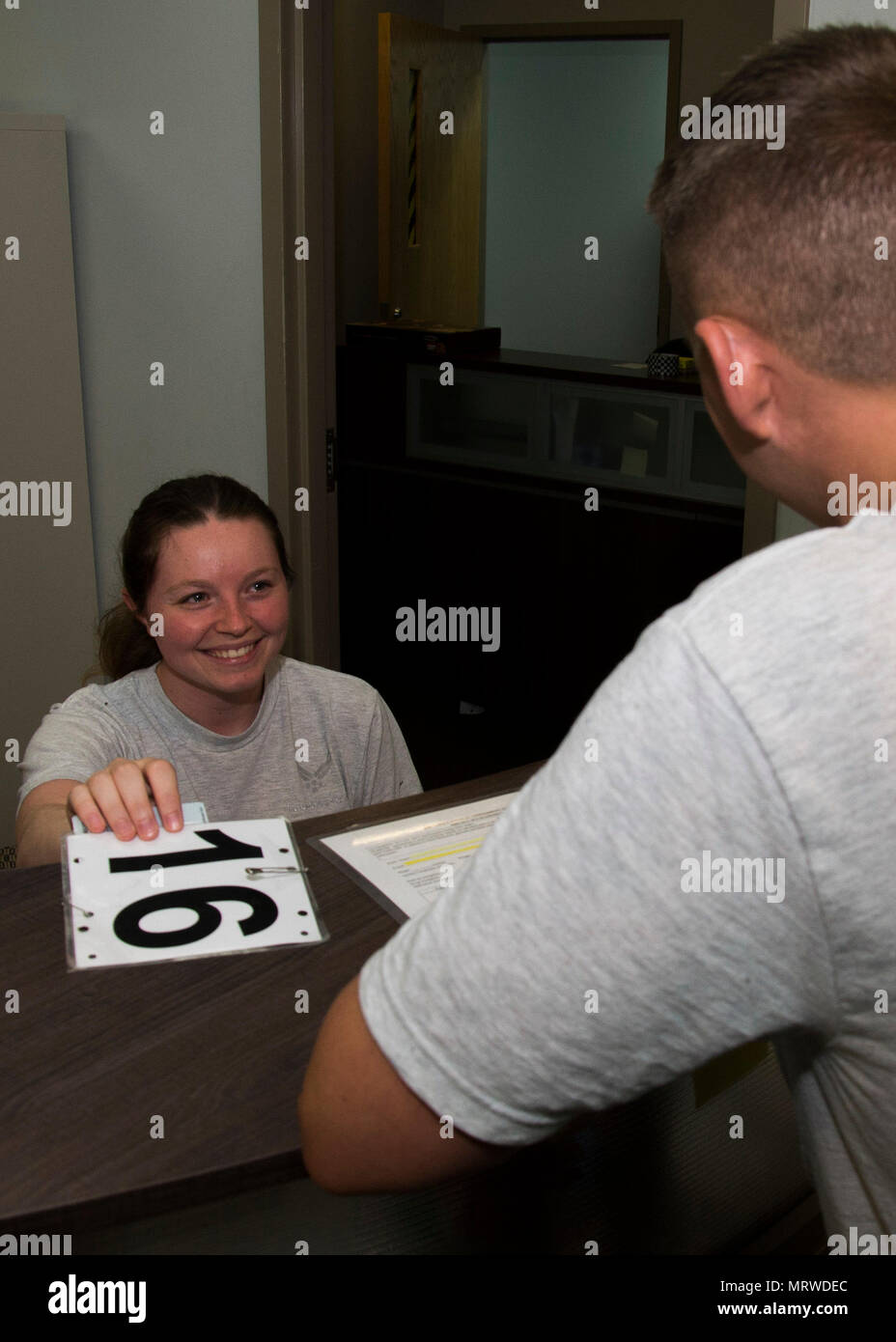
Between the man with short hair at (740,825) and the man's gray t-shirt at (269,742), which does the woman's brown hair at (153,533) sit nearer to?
the man's gray t-shirt at (269,742)

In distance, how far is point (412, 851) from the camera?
4.87ft

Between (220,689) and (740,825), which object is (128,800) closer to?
(220,689)

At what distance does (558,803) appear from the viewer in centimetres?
60

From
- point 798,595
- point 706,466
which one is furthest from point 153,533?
point 706,466

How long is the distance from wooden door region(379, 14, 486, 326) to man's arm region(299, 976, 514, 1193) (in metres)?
4.86

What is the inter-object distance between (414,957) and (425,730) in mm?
4173

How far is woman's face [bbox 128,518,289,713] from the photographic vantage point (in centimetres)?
199

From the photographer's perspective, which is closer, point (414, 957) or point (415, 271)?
point (414, 957)

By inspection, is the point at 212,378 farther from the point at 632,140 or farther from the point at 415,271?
the point at 632,140

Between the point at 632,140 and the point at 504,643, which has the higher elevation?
the point at 632,140

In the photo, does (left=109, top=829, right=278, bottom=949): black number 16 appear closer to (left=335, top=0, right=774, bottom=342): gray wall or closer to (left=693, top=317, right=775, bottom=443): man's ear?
(left=693, top=317, right=775, bottom=443): man's ear

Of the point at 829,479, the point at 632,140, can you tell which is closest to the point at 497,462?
the point at 632,140

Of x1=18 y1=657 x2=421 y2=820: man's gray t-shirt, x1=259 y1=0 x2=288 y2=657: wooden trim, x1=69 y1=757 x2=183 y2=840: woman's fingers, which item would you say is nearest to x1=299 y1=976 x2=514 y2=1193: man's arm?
x1=69 y1=757 x2=183 y2=840: woman's fingers

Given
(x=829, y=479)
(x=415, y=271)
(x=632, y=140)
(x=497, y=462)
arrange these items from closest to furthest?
1. (x=829, y=479)
2. (x=497, y=462)
3. (x=415, y=271)
4. (x=632, y=140)
